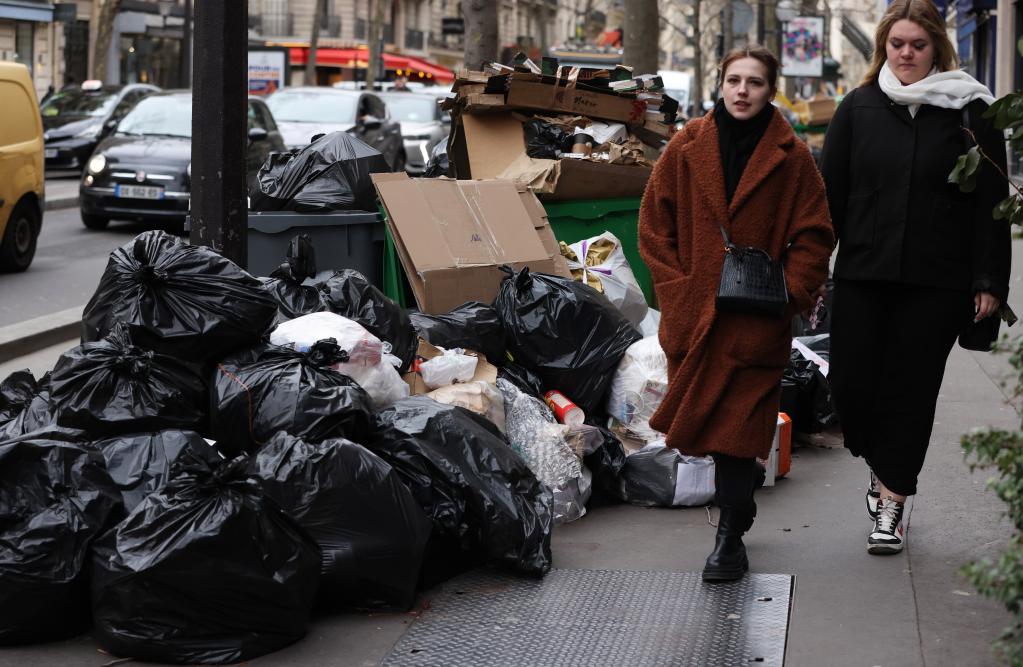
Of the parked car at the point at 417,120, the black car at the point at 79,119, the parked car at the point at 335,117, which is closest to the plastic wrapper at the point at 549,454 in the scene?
the parked car at the point at 335,117

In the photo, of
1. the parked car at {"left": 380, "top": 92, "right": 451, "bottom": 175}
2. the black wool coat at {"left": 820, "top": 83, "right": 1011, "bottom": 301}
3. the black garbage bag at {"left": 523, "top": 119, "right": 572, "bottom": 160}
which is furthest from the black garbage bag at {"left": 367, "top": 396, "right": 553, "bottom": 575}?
the parked car at {"left": 380, "top": 92, "right": 451, "bottom": 175}

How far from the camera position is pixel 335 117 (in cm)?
1914

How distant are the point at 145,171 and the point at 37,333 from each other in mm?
6462

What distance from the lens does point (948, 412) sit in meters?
6.80

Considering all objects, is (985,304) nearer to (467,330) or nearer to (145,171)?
(467,330)

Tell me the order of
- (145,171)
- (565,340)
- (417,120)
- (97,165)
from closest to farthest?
(565,340) < (145,171) < (97,165) < (417,120)

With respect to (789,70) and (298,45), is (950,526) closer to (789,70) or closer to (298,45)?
(789,70)

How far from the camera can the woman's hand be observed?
4.23 meters

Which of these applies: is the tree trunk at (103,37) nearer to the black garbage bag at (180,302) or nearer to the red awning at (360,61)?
the red awning at (360,61)

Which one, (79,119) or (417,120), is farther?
(79,119)

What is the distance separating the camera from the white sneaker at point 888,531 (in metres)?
4.50

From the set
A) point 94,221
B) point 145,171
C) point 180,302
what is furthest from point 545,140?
point 94,221

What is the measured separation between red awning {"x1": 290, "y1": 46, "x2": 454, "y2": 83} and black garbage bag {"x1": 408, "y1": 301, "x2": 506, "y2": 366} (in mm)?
52099

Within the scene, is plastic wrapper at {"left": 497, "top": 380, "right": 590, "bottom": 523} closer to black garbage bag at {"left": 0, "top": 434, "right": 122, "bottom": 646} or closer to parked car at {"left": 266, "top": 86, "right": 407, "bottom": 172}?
black garbage bag at {"left": 0, "top": 434, "right": 122, "bottom": 646}
